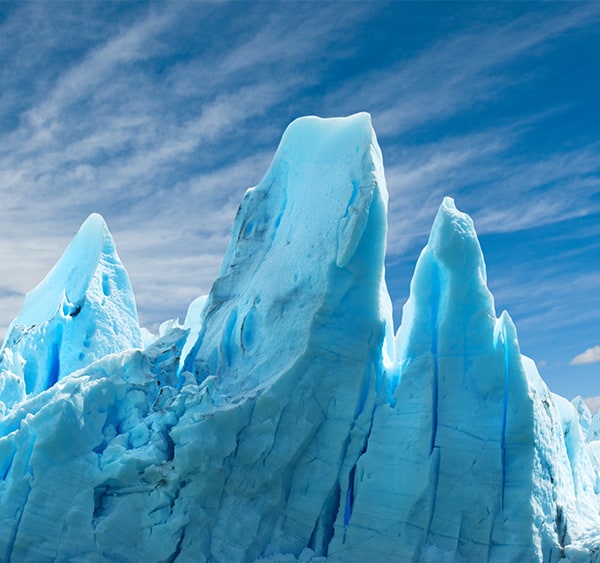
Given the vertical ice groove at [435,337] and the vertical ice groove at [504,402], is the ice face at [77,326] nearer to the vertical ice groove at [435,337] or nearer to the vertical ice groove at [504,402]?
the vertical ice groove at [435,337]

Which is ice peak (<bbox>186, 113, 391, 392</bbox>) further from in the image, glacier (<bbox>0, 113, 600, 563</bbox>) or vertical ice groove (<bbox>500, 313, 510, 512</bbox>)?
vertical ice groove (<bbox>500, 313, 510, 512</bbox>)

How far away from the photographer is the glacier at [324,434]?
1120cm

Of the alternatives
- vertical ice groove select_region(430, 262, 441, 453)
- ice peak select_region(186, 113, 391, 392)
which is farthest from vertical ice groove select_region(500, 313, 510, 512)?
ice peak select_region(186, 113, 391, 392)

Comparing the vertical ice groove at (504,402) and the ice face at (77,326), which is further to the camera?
the ice face at (77,326)

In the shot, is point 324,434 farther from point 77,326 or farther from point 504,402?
point 77,326

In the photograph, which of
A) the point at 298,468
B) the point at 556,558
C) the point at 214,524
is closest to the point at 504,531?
the point at 556,558

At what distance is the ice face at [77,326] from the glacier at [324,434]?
267 centimetres

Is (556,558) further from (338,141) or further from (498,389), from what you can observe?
(338,141)

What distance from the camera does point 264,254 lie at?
14273mm

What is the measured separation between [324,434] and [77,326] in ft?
20.2

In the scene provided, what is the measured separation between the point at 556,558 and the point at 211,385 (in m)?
5.64

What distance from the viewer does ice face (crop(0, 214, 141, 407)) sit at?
1543 cm

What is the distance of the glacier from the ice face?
8.75 ft

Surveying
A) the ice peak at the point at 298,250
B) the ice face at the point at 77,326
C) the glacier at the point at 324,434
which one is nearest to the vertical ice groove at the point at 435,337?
the glacier at the point at 324,434
